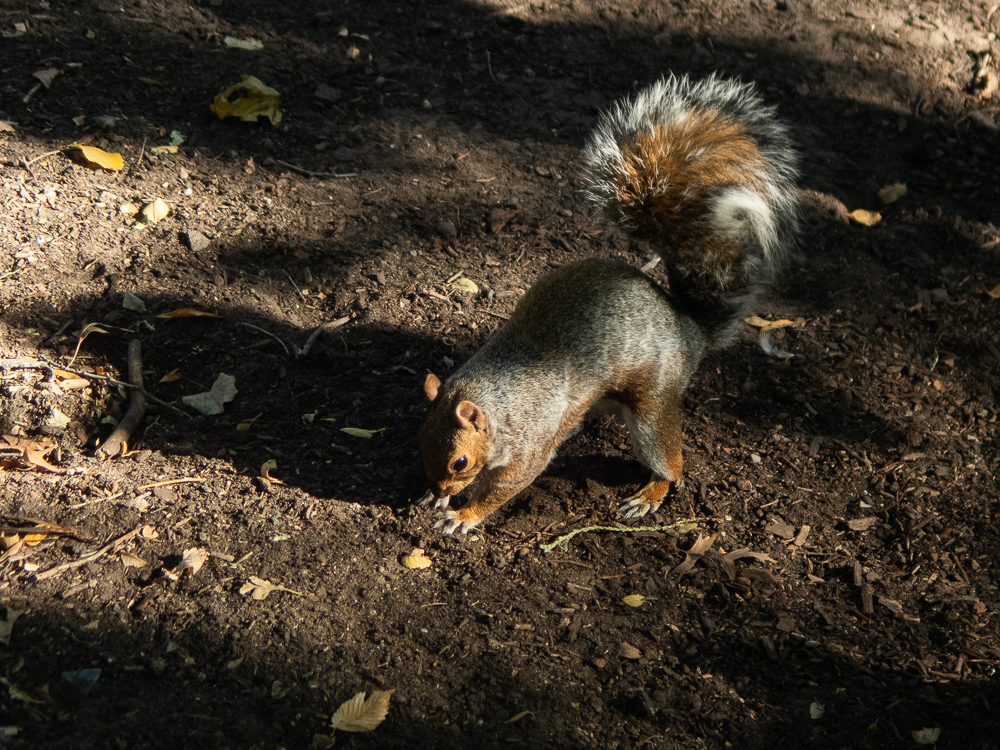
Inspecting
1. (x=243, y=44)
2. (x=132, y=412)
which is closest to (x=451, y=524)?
(x=132, y=412)

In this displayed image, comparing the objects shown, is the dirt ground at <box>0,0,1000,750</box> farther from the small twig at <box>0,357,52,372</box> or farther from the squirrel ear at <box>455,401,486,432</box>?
the squirrel ear at <box>455,401,486,432</box>

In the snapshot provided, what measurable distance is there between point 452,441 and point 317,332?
3.38 feet

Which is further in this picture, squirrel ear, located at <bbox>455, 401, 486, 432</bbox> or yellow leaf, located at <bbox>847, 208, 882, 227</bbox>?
yellow leaf, located at <bbox>847, 208, 882, 227</bbox>

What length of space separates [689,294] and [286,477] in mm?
1660

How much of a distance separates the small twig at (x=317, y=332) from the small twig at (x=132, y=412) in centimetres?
60

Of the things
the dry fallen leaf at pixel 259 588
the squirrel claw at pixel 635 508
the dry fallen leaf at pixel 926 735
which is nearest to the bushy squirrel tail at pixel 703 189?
the squirrel claw at pixel 635 508

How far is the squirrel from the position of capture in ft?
8.53

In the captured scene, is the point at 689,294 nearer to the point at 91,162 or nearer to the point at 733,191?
the point at 733,191

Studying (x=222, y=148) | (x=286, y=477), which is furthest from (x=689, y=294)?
(x=222, y=148)

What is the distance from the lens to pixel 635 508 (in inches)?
112

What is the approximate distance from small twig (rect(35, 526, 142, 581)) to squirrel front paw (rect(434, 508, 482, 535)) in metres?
0.98

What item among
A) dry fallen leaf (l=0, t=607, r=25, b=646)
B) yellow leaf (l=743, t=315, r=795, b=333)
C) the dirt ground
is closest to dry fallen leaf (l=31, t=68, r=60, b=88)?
the dirt ground

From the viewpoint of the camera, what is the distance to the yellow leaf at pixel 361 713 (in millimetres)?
1877

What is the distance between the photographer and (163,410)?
2.80 m
